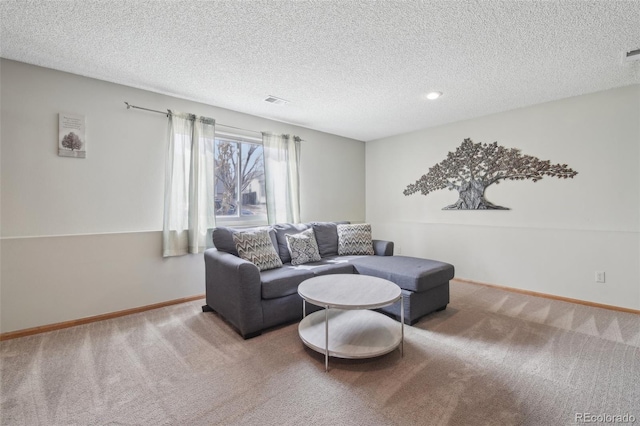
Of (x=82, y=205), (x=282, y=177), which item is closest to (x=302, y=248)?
(x=282, y=177)

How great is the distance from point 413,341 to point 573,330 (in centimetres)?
152

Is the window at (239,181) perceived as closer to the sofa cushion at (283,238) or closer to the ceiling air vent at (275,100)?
the sofa cushion at (283,238)

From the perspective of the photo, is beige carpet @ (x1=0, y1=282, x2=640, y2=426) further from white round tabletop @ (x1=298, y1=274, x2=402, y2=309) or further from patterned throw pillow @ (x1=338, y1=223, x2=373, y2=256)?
patterned throw pillow @ (x1=338, y1=223, x2=373, y2=256)

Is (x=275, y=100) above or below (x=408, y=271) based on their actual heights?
above

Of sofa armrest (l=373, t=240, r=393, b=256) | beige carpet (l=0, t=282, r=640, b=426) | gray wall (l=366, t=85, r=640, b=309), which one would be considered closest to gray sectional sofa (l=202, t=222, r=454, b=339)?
beige carpet (l=0, t=282, r=640, b=426)

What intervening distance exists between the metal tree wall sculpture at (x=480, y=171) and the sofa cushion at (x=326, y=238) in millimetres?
1853

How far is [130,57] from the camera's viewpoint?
2.38 m

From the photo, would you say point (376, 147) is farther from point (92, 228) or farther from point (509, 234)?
point (92, 228)

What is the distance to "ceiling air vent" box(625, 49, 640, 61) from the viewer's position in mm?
2277

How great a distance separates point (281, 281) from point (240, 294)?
37cm

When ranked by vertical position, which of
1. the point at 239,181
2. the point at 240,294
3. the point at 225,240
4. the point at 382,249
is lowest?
the point at 240,294

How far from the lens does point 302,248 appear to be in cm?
329

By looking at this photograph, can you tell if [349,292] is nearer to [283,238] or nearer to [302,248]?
[302,248]

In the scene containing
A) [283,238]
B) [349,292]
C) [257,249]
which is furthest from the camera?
[283,238]
